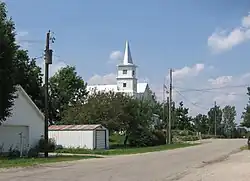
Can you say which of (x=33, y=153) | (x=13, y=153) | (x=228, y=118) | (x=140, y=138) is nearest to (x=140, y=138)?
(x=140, y=138)

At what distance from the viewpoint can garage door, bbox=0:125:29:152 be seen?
36103mm

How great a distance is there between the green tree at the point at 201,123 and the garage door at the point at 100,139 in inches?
2773

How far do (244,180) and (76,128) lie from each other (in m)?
33.3

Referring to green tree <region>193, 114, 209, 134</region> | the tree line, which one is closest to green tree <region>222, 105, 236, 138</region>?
green tree <region>193, 114, 209, 134</region>

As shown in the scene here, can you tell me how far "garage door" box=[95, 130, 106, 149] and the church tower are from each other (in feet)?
248

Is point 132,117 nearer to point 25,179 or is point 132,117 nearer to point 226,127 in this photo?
point 25,179

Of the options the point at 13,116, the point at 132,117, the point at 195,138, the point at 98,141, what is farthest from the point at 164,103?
the point at 13,116

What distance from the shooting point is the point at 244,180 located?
18.1 metres

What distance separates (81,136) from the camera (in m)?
49.1

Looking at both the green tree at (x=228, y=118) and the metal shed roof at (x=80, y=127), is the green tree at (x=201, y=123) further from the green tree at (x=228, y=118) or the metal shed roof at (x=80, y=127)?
the metal shed roof at (x=80, y=127)

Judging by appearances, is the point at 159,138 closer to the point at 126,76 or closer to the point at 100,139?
the point at 100,139

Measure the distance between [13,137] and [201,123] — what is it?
299 feet

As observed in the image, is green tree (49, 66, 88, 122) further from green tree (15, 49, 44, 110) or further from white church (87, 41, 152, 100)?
white church (87, 41, 152, 100)

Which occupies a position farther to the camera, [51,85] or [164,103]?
[164,103]
